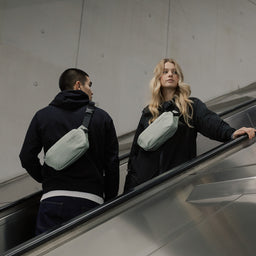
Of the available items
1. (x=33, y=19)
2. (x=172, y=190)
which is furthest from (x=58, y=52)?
(x=172, y=190)

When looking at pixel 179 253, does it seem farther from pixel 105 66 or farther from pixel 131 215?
pixel 105 66

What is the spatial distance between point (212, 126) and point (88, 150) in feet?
3.05

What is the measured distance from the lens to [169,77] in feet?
10.4

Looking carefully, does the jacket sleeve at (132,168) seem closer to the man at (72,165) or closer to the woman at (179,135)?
the woman at (179,135)

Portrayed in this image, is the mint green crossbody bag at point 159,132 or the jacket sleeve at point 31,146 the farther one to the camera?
the mint green crossbody bag at point 159,132

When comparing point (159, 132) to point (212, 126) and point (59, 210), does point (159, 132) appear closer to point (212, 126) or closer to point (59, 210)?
point (212, 126)

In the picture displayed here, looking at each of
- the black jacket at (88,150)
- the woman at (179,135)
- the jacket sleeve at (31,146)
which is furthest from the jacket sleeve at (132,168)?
the jacket sleeve at (31,146)

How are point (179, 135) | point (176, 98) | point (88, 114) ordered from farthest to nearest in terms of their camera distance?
point (176, 98), point (179, 135), point (88, 114)

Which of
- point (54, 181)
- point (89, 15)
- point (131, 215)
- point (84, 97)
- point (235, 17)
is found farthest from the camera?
point (235, 17)

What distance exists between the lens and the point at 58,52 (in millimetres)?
6383

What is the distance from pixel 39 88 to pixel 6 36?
0.93 meters

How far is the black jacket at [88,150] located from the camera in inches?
94.2

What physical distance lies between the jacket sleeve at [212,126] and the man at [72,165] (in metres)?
0.70

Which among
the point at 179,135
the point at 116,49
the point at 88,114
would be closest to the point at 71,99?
the point at 88,114
